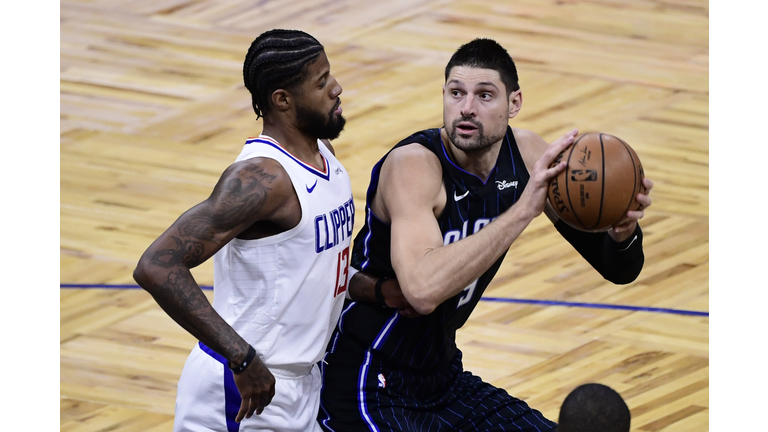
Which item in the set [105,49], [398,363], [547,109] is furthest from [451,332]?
[105,49]

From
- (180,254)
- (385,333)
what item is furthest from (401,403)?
(180,254)

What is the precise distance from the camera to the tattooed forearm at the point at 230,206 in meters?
3.09

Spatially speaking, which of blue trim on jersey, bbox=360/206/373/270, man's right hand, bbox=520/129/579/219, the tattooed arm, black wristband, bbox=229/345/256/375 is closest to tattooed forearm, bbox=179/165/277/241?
the tattooed arm

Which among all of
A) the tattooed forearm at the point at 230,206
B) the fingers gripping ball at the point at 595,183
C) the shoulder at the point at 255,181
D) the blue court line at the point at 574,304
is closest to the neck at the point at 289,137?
the shoulder at the point at 255,181

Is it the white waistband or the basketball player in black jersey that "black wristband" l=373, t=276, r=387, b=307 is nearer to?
the basketball player in black jersey

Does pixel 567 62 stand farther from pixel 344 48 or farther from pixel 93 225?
pixel 93 225

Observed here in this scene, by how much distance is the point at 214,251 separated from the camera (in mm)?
3146

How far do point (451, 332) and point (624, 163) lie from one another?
0.97m

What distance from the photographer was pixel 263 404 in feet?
10.7

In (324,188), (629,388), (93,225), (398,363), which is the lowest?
(93,225)

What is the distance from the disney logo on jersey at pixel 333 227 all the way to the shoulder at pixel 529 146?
0.78 m

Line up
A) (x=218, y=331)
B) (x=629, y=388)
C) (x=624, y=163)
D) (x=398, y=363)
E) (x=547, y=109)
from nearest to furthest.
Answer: (x=218, y=331) → (x=624, y=163) → (x=398, y=363) → (x=629, y=388) → (x=547, y=109)

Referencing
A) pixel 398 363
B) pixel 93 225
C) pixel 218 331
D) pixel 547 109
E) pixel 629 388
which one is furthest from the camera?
pixel 547 109

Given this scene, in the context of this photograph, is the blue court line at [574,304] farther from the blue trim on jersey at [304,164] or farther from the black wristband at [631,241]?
the blue trim on jersey at [304,164]
